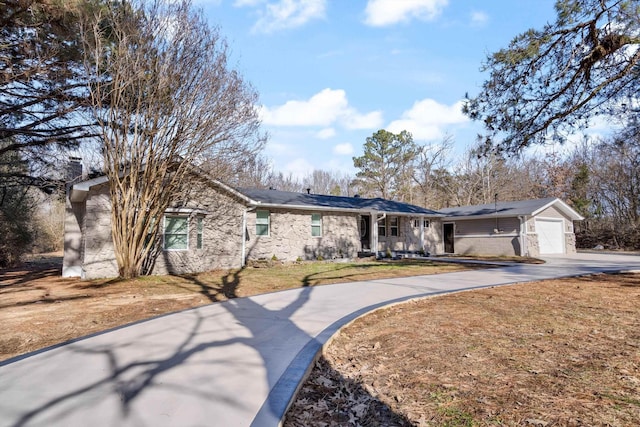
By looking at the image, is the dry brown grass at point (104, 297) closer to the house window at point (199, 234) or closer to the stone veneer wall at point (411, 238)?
the house window at point (199, 234)

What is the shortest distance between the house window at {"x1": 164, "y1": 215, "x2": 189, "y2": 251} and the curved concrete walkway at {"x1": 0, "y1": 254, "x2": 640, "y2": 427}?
6.59 meters

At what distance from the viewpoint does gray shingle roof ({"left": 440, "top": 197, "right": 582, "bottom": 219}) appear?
776 inches

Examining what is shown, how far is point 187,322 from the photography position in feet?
17.2

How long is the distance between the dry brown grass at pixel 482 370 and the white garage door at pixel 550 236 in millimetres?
16848

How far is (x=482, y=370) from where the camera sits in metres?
3.49

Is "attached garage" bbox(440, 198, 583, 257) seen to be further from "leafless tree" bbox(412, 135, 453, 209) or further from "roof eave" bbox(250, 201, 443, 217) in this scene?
"leafless tree" bbox(412, 135, 453, 209)

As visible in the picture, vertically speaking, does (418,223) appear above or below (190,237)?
above

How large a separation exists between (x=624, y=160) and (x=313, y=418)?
3128cm

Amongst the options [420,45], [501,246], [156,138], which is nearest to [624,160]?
[501,246]

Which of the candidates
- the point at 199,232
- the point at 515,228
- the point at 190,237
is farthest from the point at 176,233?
the point at 515,228

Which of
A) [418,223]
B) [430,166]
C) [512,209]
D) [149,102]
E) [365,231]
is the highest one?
[430,166]

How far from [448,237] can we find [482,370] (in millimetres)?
21060

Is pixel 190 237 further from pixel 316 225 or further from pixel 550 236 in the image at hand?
pixel 550 236

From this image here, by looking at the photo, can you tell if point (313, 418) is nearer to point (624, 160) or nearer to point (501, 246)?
point (501, 246)
